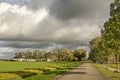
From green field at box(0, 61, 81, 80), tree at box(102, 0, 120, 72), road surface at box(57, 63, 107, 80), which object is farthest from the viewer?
tree at box(102, 0, 120, 72)

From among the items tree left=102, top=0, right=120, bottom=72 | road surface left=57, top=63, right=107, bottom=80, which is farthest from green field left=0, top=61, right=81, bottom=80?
tree left=102, top=0, right=120, bottom=72

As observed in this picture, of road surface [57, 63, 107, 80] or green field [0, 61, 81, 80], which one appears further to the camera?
green field [0, 61, 81, 80]

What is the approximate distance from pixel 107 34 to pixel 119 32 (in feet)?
18.5

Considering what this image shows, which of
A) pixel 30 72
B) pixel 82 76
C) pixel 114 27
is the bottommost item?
pixel 82 76

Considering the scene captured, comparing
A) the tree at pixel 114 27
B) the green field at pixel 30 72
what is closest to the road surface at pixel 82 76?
the green field at pixel 30 72

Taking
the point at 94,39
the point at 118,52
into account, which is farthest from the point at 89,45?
the point at 118,52

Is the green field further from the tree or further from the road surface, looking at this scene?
the tree

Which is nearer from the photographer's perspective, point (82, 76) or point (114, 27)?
point (82, 76)

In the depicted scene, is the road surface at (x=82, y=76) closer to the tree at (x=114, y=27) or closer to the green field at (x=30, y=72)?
the green field at (x=30, y=72)

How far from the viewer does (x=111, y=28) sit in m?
51.5

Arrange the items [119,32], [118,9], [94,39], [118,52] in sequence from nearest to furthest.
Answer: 1. [119,32]
2. [118,9]
3. [118,52]
4. [94,39]

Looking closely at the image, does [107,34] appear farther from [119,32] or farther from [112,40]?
[119,32]

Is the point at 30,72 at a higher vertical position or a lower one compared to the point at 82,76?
higher

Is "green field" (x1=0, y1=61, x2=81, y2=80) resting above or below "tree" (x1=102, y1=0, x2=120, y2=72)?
below
